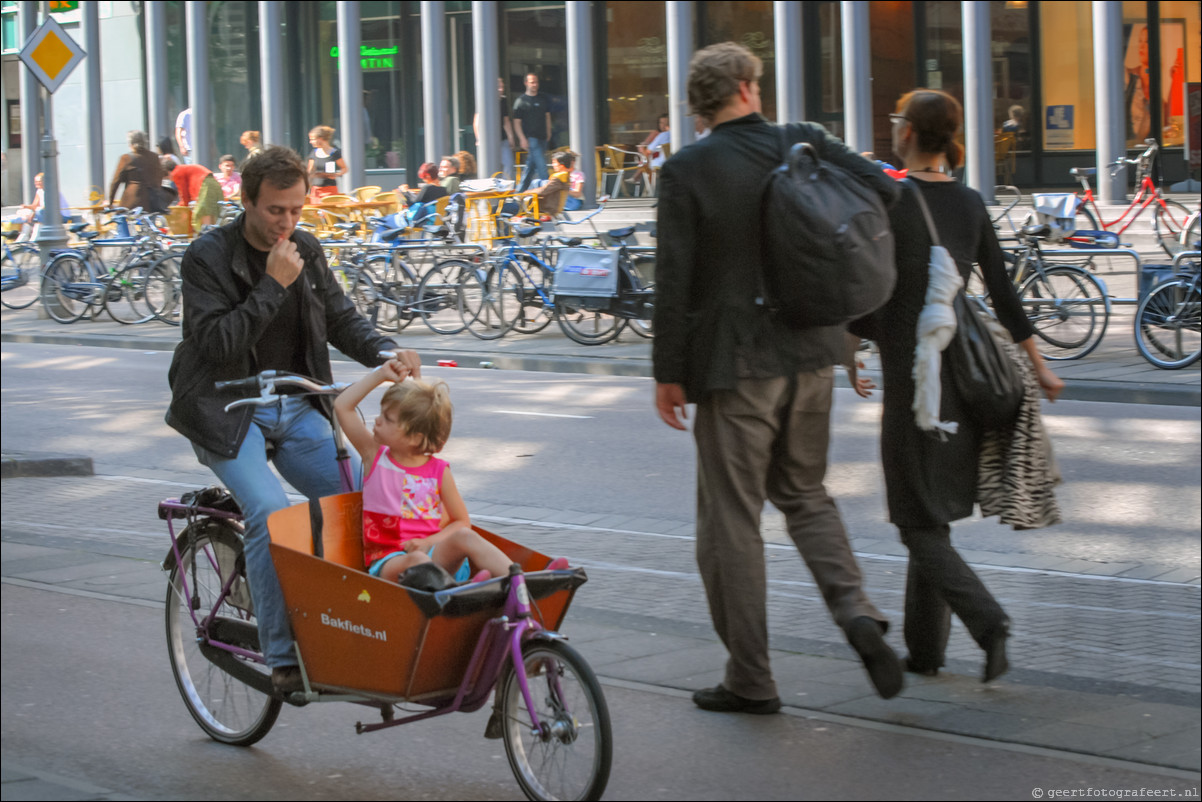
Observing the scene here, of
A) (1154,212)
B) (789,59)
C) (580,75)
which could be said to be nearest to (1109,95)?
(1154,212)

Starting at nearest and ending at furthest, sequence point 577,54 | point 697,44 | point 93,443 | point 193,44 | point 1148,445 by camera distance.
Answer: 1. point 1148,445
2. point 93,443
3. point 577,54
4. point 697,44
5. point 193,44

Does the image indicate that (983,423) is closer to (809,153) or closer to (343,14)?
(809,153)

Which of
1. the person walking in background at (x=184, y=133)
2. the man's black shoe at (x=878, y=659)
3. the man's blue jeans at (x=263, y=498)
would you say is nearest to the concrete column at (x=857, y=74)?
the person walking in background at (x=184, y=133)

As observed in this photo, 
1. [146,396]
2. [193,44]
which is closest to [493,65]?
[193,44]

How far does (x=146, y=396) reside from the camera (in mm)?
13375

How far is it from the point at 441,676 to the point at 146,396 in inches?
390

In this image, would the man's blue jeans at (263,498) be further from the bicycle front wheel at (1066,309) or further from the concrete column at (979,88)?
the concrete column at (979,88)

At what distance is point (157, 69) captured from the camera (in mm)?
32125

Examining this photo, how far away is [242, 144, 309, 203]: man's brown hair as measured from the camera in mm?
4328

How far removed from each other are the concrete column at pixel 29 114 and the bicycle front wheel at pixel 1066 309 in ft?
41.1

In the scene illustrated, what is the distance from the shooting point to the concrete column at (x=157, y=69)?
104 ft

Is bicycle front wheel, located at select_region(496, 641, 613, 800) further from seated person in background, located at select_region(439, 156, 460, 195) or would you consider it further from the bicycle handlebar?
seated person in background, located at select_region(439, 156, 460, 195)

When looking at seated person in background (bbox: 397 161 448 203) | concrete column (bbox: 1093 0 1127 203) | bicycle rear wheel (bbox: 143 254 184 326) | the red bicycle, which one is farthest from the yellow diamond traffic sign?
concrete column (bbox: 1093 0 1127 203)

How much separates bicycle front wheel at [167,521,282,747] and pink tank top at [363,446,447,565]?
606mm
